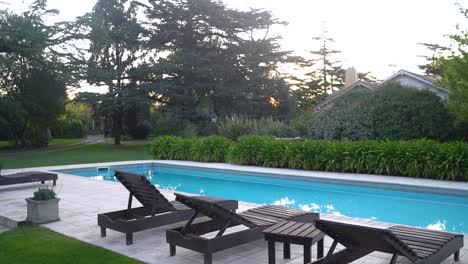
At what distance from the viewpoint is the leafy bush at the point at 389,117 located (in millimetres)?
16312

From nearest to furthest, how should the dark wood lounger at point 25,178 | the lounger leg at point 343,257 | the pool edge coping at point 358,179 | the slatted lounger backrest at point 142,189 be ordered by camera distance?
1. the lounger leg at point 343,257
2. the slatted lounger backrest at point 142,189
3. the pool edge coping at point 358,179
4. the dark wood lounger at point 25,178

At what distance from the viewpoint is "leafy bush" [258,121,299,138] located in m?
19.8

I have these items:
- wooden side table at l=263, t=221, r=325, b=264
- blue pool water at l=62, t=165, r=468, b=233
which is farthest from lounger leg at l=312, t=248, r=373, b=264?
blue pool water at l=62, t=165, r=468, b=233

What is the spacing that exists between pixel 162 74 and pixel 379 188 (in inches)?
849

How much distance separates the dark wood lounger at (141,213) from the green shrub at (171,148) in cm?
1188

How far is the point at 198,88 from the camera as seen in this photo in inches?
1160

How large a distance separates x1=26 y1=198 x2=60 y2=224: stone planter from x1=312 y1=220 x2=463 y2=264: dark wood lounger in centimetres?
483

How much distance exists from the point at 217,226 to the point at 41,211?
318cm

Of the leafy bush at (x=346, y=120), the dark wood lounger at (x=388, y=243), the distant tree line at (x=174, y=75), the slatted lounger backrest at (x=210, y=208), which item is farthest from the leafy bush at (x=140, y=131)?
the dark wood lounger at (x=388, y=243)

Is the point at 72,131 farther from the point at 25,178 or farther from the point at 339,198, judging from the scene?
the point at 339,198

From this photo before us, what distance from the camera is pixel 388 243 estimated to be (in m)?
3.54

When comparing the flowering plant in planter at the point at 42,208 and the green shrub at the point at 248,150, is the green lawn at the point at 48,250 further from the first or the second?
the green shrub at the point at 248,150

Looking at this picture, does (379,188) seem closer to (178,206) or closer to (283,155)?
(283,155)

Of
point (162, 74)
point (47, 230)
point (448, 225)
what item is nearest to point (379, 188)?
point (448, 225)
